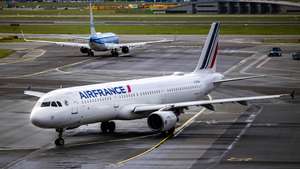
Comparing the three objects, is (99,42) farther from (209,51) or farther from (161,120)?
(161,120)

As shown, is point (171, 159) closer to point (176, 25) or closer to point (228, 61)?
point (228, 61)

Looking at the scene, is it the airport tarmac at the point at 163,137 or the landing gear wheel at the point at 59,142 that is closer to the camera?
the airport tarmac at the point at 163,137

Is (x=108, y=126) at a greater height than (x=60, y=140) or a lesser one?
lesser

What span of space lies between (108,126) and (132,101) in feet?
8.44

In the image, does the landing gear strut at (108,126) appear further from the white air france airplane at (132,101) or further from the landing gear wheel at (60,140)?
the landing gear wheel at (60,140)

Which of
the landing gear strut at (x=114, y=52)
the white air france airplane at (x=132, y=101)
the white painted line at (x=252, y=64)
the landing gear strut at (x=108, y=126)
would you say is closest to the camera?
the white air france airplane at (x=132, y=101)

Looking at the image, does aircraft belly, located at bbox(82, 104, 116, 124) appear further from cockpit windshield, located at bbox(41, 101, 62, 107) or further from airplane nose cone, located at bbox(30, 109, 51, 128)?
airplane nose cone, located at bbox(30, 109, 51, 128)

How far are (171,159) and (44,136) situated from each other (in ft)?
41.4

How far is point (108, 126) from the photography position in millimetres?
55375

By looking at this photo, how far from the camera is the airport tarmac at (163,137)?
4522cm

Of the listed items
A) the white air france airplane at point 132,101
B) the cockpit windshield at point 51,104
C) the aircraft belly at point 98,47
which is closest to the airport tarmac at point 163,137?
the white air france airplane at point 132,101

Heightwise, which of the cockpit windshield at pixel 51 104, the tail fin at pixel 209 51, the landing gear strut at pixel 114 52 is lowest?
the landing gear strut at pixel 114 52

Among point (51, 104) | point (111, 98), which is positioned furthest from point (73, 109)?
point (111, 98)

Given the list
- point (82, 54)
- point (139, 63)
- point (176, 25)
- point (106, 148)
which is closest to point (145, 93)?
point (106, 148)
